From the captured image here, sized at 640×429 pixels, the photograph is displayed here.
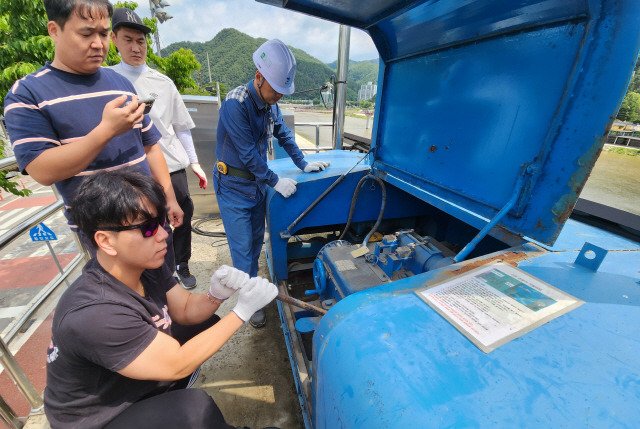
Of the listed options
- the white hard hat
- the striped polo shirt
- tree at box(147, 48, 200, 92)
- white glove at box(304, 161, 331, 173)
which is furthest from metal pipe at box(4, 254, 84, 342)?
tree at box(147, 48, 200, 92)

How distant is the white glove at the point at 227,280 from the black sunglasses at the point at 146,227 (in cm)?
38

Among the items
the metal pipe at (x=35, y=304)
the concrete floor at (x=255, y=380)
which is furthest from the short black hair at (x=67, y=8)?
the concrete floor at (x=255, y=380)

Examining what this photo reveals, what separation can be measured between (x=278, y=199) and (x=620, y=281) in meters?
1.78

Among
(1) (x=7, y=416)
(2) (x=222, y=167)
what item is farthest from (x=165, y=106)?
(1) (x=7, y=416)

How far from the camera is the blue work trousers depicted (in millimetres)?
2246

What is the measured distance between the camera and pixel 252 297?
1258mm

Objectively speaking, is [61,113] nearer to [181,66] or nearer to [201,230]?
[201,230]

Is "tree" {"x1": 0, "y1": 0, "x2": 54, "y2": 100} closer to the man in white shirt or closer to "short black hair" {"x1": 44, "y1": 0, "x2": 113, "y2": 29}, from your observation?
the man in white shirt

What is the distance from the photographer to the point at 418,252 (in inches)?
58.6

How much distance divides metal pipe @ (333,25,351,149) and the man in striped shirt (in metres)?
2.41

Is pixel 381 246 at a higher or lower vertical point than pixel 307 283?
higher

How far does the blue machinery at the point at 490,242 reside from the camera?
1.98 feet

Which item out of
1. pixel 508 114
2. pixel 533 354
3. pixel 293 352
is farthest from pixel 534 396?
pixel 293 352

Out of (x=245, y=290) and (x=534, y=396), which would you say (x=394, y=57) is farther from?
(x=534, y=396)
